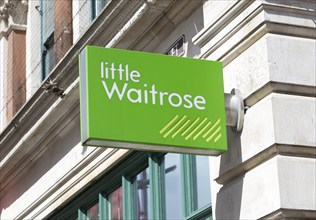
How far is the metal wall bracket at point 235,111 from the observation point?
10312mm

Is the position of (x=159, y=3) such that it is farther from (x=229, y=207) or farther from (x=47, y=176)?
(x=47, y=176)

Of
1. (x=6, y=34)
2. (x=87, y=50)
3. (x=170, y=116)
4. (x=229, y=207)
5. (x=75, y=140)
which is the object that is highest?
(x=6, y=34)

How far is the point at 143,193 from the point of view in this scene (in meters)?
13.7

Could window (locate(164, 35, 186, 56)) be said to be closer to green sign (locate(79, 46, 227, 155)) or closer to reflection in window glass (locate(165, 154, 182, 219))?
reflection in window glass (locate(165, 154, 182, 219))

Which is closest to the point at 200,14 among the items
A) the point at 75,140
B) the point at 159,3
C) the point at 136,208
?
the point at 159,3

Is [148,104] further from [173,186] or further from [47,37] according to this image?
[47,37]

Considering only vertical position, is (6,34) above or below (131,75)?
above

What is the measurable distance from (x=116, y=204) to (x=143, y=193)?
1047 millimetres

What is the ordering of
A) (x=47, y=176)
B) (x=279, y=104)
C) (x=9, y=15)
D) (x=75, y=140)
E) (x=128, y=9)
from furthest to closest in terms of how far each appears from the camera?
(x=9, y=15) < (x=47, y=176) < (x=75, y=140) < (x=128, y=9) < (x=279, y=104)

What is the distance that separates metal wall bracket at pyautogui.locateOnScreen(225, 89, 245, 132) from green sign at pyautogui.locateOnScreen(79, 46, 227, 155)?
107 millimetres

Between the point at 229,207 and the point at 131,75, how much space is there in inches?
66.8

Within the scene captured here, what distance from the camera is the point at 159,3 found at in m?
12.6

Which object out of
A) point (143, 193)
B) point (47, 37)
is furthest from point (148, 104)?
point (47, 37)

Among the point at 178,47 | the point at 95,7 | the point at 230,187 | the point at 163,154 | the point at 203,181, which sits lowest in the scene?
the point at 230,187
